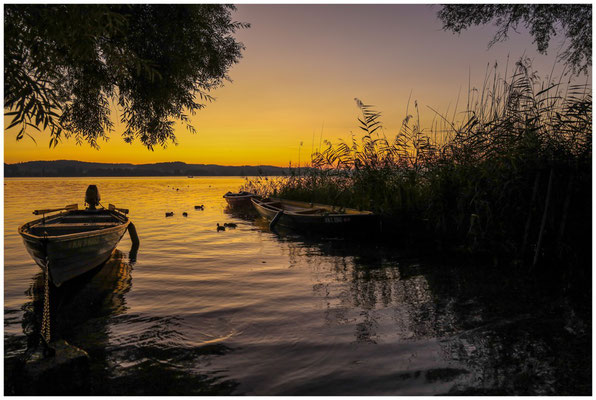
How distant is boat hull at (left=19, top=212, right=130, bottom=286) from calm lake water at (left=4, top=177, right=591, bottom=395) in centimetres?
45

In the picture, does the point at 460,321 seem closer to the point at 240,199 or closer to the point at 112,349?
the point at 112,349

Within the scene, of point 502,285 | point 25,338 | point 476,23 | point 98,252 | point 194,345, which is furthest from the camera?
point 476,23

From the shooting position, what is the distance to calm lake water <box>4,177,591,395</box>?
14.3 feet

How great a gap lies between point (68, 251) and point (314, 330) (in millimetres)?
4799

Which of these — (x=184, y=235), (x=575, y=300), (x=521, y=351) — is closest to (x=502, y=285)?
(x=575, y=300)

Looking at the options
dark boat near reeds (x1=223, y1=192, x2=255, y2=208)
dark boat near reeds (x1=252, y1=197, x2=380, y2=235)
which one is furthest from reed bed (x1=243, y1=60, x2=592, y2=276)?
dark boat near reeds (x1=223, y1=192, x2=255, y2=208)

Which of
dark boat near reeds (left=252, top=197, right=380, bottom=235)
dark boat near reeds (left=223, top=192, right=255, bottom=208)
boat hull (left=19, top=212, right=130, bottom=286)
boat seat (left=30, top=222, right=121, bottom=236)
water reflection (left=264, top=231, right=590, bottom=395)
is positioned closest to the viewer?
water reflection (left=264, top=231, right=590, bottom=395)

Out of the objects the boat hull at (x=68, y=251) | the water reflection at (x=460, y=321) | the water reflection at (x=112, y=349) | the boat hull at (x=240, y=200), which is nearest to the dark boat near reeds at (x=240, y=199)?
the boat hull at (x=240, y=200)

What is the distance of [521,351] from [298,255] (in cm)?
800

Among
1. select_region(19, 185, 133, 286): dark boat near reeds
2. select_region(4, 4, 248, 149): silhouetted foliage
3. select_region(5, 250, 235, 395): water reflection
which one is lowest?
select_region(5, 250, 235, 395): water reflection

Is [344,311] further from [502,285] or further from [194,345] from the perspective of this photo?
[502,285]

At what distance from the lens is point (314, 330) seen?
5988 millimetres

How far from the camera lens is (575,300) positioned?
21.6ft

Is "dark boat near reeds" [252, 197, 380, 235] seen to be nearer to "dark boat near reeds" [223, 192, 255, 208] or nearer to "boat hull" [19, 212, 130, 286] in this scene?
"boat hull" [19, 212, 130, 286]
